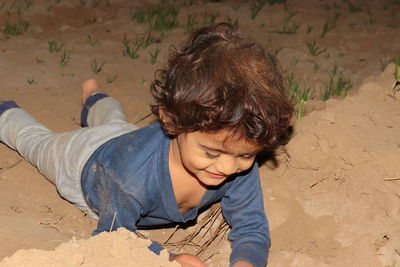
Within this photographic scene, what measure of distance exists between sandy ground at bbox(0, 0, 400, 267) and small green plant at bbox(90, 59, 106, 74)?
29 millimetres

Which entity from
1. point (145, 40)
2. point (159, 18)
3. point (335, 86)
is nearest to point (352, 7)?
point (159, 18)

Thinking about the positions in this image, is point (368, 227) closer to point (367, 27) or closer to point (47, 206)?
point (47, 206)

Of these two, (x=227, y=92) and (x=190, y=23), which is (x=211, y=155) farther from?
(x=190, y=23)

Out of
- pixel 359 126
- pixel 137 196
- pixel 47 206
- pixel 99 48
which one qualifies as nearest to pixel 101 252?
pixel 137 196

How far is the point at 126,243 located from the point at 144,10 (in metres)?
3.62

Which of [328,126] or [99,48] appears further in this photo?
[99,48]

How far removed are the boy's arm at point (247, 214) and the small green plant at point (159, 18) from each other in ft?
8.00

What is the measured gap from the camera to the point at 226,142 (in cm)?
248

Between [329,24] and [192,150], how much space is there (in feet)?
10.6

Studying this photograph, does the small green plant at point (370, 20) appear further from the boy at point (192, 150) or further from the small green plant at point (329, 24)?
the boy at point (192, 150)

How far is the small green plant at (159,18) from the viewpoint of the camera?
17.1 feet

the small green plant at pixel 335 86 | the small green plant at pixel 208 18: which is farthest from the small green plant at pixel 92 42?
the small green plant at pixel 335 86

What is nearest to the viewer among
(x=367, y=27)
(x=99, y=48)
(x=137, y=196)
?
(x=137, y=196)

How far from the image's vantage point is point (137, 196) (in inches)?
110
